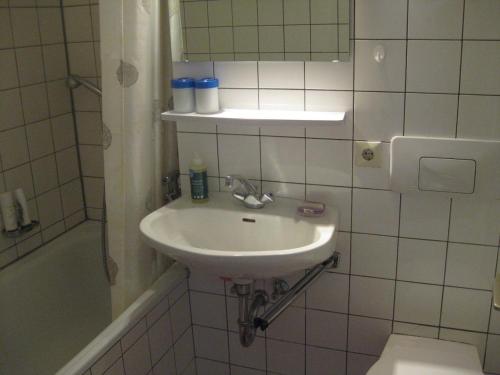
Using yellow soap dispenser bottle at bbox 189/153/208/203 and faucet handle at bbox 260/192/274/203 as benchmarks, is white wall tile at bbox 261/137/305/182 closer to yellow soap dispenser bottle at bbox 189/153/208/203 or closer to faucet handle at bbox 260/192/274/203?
faucet handle at bbox 260/192/274/203

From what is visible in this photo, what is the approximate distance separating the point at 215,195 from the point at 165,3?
0.64m

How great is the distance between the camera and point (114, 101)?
168 cm

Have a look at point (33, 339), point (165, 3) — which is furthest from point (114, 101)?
point (33, 339)

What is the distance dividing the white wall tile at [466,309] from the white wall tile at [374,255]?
0.18 m

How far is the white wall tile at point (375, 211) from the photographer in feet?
5.39

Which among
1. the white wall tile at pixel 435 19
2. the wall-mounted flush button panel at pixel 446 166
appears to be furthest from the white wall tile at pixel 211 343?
the white wall tile at pixel 435 19

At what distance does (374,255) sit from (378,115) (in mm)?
444

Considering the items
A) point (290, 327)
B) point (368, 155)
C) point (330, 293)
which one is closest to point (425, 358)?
point (330, 293)

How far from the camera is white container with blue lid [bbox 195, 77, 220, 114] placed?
166cm

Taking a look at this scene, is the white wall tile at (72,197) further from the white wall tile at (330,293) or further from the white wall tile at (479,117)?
the white wall tile at (479,117)

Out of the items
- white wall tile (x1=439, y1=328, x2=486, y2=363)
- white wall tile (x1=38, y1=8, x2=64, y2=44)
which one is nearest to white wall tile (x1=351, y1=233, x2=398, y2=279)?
white wall tile (x1=439, y1=328, x2=486, y2=363)

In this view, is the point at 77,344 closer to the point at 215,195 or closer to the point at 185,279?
the point at 185,279

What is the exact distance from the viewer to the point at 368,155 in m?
1.62

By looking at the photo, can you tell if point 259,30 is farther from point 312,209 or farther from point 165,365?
point 165,365
